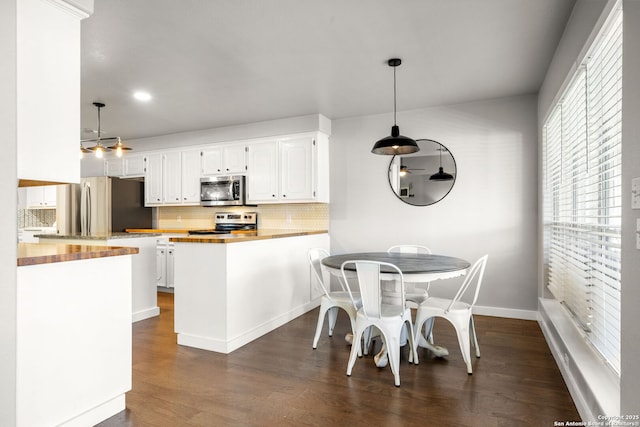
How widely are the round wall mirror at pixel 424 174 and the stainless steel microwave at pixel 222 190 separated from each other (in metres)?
2.14

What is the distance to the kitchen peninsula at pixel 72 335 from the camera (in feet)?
5.68

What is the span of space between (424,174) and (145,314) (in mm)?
3615

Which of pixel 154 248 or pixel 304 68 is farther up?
pixel 304 68

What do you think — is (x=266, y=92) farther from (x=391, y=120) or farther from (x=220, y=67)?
(x=391, y=120)

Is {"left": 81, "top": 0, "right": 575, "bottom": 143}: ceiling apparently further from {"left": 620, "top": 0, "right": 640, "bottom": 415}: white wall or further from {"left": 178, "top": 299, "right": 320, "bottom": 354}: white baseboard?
{"left": 178, "top": 299, "right": 320, "bottom": 354}: white baseboard

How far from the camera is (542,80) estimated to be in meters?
3.67

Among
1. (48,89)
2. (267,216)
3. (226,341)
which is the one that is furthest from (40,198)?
(48,89)

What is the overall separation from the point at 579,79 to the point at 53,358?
Answer: 136 inches

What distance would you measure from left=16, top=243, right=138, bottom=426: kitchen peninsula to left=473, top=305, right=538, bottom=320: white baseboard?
12.0ft

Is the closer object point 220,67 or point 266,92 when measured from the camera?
point 220,67

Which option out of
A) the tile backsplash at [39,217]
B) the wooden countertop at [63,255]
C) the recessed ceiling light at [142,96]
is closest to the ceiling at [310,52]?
the recessed ceiling light at [142,96]

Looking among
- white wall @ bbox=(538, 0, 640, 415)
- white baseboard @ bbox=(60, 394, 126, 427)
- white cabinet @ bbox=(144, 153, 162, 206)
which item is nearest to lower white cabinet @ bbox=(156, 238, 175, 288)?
white cabinet @ bbox=(144, 153, 162, 206)

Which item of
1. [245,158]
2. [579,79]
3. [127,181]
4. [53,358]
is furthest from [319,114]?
[53,358]

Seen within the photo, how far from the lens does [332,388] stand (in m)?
2.50
